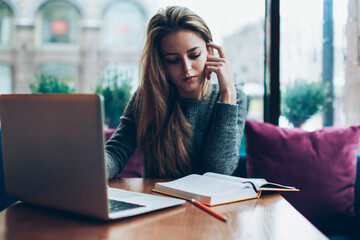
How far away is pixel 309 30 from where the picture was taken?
7.18 feet

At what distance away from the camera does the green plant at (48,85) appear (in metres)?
2.34

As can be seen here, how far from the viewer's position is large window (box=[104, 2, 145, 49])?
3371mm

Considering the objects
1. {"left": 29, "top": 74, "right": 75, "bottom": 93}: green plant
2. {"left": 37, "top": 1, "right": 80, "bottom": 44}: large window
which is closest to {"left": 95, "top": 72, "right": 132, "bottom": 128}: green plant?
{"left": 29, "top": 74, "right": 75, "bottom": 93}: green plant

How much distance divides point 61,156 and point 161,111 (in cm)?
74

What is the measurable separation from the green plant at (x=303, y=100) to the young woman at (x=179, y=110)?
757 millimetres

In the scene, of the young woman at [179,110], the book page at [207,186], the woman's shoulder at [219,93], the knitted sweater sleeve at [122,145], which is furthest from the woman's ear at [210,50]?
the book page at [207,186]

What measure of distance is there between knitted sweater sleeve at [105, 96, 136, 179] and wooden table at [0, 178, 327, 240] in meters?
0.41

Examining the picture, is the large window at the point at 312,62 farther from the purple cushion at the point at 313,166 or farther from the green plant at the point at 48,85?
the green plant at the point at 48,85

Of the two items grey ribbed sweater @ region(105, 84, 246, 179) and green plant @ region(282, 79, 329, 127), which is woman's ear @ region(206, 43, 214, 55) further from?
green plant @ region(282, 79, 329, 127)

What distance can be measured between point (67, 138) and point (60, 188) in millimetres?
119

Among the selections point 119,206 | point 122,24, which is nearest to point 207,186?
point 119,206

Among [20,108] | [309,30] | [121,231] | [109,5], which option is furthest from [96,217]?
[109,5]

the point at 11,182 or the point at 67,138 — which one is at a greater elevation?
the point at 67,138

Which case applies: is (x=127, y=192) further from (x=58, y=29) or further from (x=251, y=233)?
(x=58, y=29)
